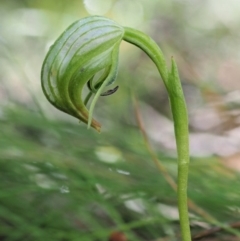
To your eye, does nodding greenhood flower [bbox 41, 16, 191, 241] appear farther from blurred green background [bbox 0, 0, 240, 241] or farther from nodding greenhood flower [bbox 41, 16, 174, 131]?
blurred green background [bbox 0, 0, 240, 241]

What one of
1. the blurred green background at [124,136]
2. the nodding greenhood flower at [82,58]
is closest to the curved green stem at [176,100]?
the nodding greenhood flower at [82,58]

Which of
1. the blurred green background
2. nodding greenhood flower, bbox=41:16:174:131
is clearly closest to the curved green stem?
nodding greenhood flower, bbox=41:16:174:131

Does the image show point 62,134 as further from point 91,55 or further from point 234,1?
point 234,1

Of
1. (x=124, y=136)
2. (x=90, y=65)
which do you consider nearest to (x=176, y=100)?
(x=90, y=65)

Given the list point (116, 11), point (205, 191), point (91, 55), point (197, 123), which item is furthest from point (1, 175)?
point (116, 11)

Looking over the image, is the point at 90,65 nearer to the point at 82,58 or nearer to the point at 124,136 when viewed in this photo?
the point at 82,58

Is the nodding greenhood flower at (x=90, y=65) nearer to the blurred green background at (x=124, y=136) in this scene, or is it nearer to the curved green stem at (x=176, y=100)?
the curved green stem at (x=176, y=100)
